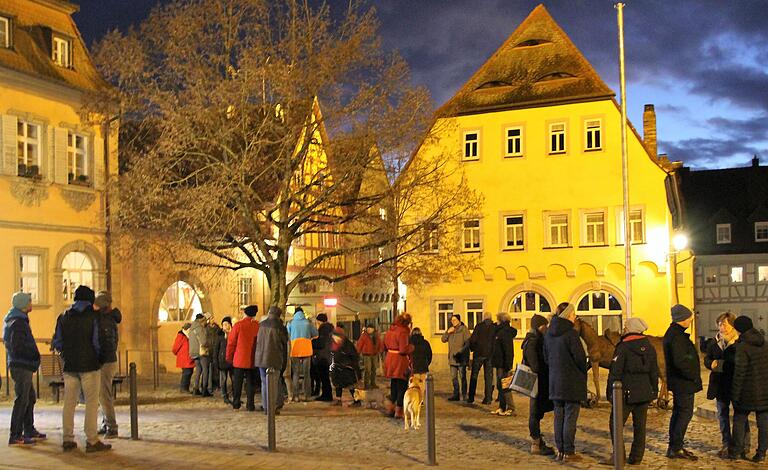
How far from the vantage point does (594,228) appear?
33.8 metres

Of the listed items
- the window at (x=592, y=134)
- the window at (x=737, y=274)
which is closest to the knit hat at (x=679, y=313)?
the window at (x=592, y=134)

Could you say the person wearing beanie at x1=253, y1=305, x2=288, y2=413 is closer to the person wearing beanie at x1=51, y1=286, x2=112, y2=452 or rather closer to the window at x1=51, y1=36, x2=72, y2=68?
the person wearing beanie at x1=51, y1=286, x2=112, y2=452

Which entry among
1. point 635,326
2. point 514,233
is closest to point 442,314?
point 514,233

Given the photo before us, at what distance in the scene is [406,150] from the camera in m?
21.5

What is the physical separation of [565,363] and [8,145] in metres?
18.4

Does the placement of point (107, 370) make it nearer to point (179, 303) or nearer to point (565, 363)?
point (565, 363)

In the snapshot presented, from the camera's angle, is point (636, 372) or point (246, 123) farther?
point (246, 123)

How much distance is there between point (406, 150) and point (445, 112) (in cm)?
572

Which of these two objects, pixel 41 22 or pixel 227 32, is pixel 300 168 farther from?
pixel 41 22

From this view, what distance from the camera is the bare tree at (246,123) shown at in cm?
1977

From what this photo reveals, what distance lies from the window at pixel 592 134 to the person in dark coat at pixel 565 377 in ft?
75.5

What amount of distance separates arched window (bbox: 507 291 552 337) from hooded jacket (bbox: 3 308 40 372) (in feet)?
78.1

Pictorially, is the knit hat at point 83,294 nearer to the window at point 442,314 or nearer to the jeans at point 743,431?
the jeans at point 743,431

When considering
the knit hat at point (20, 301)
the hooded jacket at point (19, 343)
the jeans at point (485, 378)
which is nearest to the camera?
the hooded jacket at point (19, 343)
